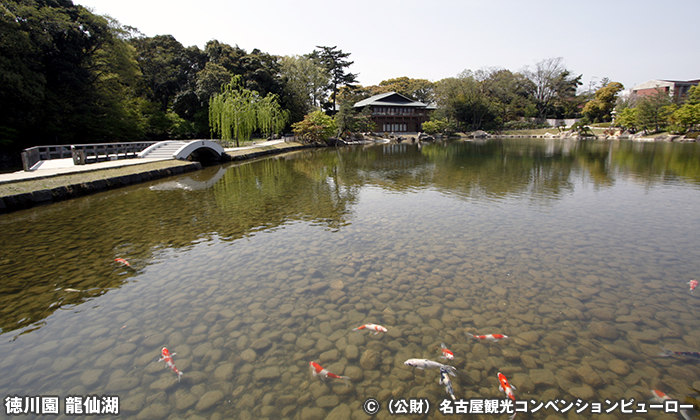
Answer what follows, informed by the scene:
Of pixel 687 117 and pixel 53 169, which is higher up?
pixel 687 117

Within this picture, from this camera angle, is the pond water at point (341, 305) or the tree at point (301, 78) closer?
the pond water at point (341, 305)

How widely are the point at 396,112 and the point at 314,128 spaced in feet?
78.0

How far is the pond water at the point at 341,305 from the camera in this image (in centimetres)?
338

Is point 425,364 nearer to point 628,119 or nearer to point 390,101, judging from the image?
point 390,101

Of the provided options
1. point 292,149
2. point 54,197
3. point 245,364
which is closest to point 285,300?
point 245,364

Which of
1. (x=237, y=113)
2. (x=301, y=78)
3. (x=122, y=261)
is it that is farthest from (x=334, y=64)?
(x=122, y=261)

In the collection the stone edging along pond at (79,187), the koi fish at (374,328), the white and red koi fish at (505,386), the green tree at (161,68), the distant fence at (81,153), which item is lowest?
the white and red koi fish at (505,386)

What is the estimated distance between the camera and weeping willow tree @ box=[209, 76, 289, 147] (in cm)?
2791

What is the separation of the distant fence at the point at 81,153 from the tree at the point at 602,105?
7101cm

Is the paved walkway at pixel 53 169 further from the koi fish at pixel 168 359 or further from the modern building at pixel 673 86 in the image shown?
the modern building at pixel 673 86

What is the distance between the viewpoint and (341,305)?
482cm

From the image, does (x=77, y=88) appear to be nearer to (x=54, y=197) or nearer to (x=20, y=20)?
(x=20, y=20)

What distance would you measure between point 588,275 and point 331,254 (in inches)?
180

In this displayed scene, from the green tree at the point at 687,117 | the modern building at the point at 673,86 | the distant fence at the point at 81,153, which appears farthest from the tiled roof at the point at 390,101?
the modern building at the point at 673,86
